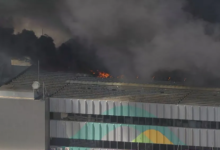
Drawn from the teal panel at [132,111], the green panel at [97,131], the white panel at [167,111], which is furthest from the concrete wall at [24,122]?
the white panel at [167,111]

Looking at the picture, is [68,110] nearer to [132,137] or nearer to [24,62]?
[132,137]

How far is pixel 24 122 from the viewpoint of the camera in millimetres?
12047

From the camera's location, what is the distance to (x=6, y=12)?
19.2 m

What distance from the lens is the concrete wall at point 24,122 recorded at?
473 inches

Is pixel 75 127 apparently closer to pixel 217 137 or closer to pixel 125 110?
pixel 125 110

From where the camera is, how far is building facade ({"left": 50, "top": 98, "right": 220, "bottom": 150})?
12.1 m

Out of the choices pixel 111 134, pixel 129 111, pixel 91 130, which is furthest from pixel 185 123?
pixel 91 130

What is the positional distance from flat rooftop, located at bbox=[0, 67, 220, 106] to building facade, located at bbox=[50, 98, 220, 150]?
35cm

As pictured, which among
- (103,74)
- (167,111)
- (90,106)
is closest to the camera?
(167,111)

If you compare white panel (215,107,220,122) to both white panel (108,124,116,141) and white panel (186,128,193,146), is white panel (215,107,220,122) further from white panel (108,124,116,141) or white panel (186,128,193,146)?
white panel (108,124,116,141)

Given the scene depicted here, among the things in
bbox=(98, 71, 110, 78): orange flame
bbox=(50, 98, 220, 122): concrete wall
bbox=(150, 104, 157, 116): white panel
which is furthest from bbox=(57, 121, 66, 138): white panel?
bbox=(98, 71, 110, 78): orange flame

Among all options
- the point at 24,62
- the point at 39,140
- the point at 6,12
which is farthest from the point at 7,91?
the point at 6,12

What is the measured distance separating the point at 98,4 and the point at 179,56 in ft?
15.7

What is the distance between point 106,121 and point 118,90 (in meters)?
1.89
